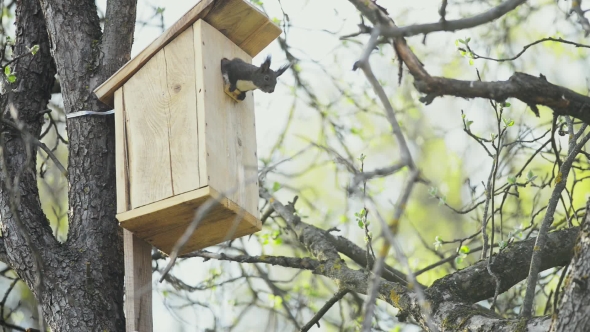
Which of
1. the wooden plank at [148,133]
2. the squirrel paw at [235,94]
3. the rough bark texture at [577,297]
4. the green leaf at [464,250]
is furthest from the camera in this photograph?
the green leaf at [464,250]

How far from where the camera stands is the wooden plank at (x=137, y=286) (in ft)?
8.92

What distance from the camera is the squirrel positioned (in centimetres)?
278

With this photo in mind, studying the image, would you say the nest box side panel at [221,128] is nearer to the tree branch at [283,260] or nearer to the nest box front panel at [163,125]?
the nest box front panel at [163,125]

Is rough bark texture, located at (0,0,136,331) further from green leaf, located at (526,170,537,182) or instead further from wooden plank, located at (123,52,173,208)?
green leaf, located at (526,170,537,182)

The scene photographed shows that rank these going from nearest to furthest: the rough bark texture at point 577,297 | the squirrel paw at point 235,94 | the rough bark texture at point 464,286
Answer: the rough bark texture at point 577,297 → the rough bark texture at point 464,286 → the squirrel paw at point 235,94

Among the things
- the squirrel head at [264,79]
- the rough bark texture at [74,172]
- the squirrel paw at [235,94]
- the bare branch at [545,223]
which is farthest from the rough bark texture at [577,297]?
the rough bark texture at [74,172]

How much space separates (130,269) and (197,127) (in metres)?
0.55

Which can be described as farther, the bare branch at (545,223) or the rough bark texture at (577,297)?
the bare branch at (545,223)

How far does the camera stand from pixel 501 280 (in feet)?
9.62

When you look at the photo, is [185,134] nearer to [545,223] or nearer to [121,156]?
[121,156]

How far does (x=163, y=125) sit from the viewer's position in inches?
110

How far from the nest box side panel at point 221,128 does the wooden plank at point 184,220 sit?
0.04 metres

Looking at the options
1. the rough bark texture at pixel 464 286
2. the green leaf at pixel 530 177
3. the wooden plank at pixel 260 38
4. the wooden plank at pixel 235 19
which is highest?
the wooden plank at pixel 260 38

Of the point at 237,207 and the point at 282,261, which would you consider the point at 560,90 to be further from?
the point at 282,261
